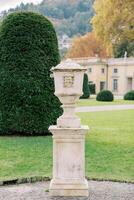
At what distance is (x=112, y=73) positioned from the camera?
244 feet

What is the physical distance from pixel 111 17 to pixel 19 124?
82.5ft

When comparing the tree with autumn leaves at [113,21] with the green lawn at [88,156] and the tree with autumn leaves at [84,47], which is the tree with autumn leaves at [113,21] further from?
the tree with autumn leaves at [84,47]

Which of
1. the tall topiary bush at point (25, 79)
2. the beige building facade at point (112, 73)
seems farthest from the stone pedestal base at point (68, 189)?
the beige building facade at point (112, 73)

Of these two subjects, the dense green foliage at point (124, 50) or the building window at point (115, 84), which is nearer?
the dense green foliage at point (124, 50)

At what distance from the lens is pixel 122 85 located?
73375 millimetres

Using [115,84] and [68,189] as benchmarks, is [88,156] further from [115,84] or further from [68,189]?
[115,84]

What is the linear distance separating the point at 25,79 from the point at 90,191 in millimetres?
6342

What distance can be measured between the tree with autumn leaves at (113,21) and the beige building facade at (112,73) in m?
31.7

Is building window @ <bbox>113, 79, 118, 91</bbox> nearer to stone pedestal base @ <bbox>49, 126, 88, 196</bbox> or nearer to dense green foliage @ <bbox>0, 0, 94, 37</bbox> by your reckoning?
dense green foliage @ <bbox>0, 0, 94, 37</bbox>

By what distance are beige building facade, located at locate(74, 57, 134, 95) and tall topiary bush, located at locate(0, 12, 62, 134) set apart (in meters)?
57.3

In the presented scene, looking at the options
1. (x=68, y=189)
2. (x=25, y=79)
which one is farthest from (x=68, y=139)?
(x=25, y=79)

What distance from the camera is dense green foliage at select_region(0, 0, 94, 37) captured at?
5640 inches

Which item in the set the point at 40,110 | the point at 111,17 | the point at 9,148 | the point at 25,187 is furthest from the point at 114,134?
the point at 111,17

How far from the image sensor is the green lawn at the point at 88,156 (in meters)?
8.76
